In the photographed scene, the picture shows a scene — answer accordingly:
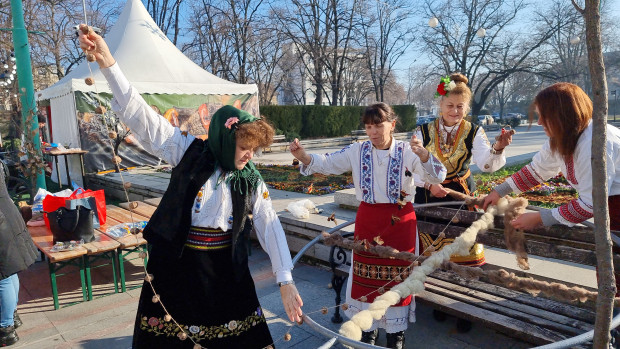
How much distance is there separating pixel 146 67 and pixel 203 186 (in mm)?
12660

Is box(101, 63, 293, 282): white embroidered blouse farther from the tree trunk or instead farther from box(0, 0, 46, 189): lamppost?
box(0, 0, 46, 189): lamppost

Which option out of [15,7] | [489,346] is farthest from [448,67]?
[489,346]

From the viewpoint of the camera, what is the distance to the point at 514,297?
2.87 meters

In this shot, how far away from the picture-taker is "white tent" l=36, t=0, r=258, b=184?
39.4 ft

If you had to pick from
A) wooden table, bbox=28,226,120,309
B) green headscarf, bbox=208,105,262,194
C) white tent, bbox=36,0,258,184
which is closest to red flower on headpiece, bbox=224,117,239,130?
green headscarf, bbox=208,105,262,194

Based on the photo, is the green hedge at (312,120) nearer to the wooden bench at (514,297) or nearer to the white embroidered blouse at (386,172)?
the wooden bench at (514,297)

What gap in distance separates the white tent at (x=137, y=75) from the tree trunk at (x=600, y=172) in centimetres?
1237

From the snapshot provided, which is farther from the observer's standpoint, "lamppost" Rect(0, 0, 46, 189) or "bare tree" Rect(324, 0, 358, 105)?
"bare tree" Rect(324, 0, 358, 105)

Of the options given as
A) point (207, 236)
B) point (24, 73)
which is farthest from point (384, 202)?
point (24, 73)

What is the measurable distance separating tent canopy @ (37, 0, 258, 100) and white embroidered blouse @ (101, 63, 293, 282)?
438 inches

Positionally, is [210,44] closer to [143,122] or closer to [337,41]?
[337,41]

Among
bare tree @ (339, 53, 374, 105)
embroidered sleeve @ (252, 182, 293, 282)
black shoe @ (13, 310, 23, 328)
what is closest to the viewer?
embroidered sleeve @ (252, 182, 293, 282)

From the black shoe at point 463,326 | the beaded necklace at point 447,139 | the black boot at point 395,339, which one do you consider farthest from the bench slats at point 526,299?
the beaded necklace at point 447,139

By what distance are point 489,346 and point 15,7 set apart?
29.4 feet
